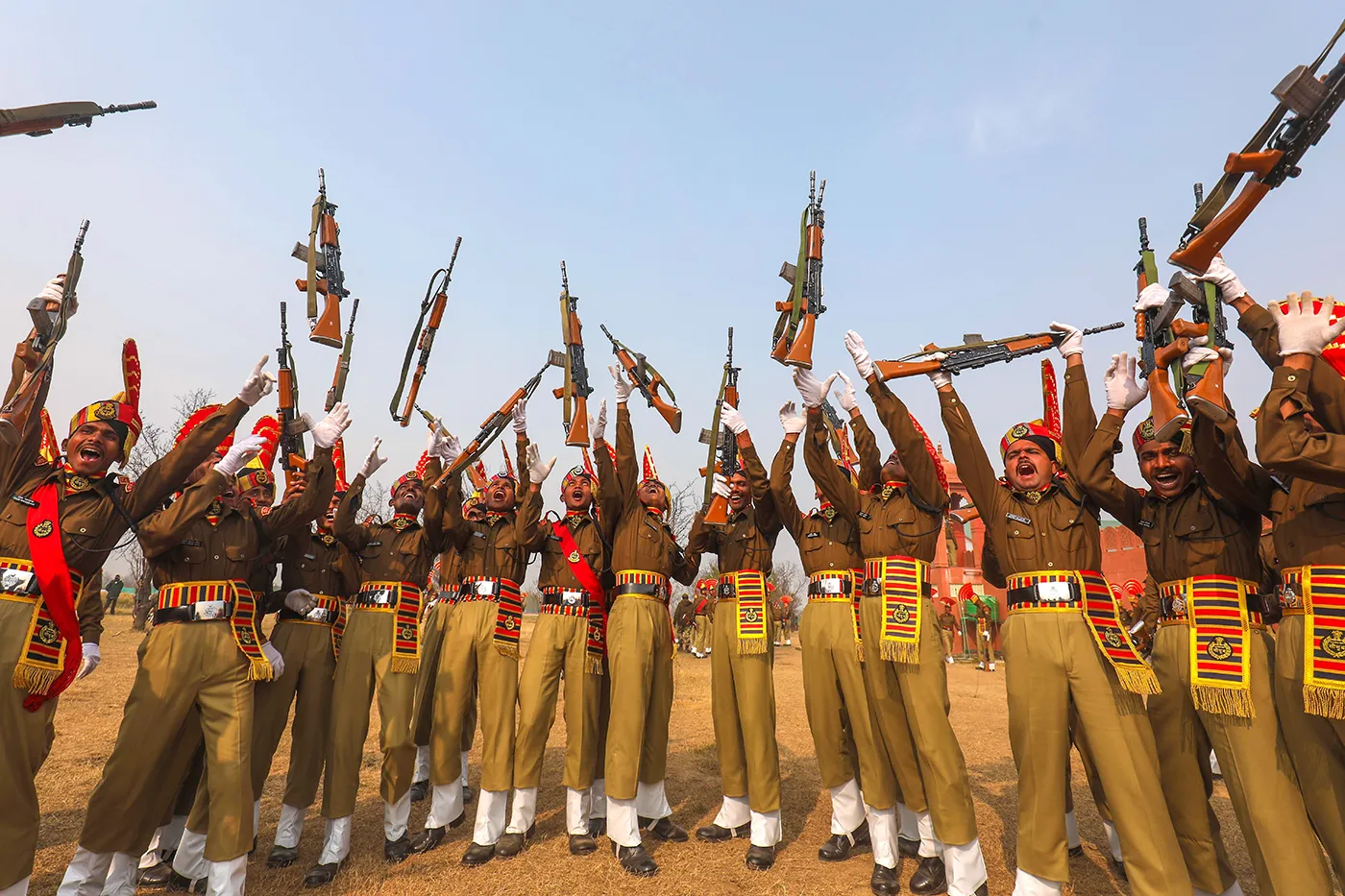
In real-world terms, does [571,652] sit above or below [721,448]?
below

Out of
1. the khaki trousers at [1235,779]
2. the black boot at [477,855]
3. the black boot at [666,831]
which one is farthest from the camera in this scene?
the black boot at [666,831]

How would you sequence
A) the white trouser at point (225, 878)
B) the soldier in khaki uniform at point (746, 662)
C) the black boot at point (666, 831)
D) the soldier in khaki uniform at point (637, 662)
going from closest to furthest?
the white trouser at point (225, 878) < the soldier in khaki uniform at point (637, 662) < the soldier in khaki uniform at point (746, 662) < the black boot at point (666, 831)

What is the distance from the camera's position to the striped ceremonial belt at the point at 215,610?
4824 millimetres

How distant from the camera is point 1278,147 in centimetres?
393

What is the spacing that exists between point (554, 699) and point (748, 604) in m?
1.96

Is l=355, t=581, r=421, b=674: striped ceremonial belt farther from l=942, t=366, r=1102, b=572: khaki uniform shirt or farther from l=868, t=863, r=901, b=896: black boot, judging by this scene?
l=942, t=366, r=1102, b=572: khaki uniform shirt

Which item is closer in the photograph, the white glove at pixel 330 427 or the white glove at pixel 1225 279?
the white glove at pixel 1225 279

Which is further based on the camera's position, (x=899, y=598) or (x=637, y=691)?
(x=637, y=691)

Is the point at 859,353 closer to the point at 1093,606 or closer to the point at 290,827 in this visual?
the point at 1093,606

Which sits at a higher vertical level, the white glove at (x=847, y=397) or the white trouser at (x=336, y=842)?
the white glove at (x=847, y=397)

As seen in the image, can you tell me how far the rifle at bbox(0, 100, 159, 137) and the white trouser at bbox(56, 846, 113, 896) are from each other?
512cm

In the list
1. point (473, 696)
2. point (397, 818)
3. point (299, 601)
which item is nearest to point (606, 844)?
point (397, 818)

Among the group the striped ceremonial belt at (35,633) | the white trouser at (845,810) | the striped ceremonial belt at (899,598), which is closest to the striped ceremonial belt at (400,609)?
the striped ceremonial belt at (35,633)

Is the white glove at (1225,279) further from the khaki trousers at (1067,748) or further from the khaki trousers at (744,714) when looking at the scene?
the khaki trousers at (744,714)
